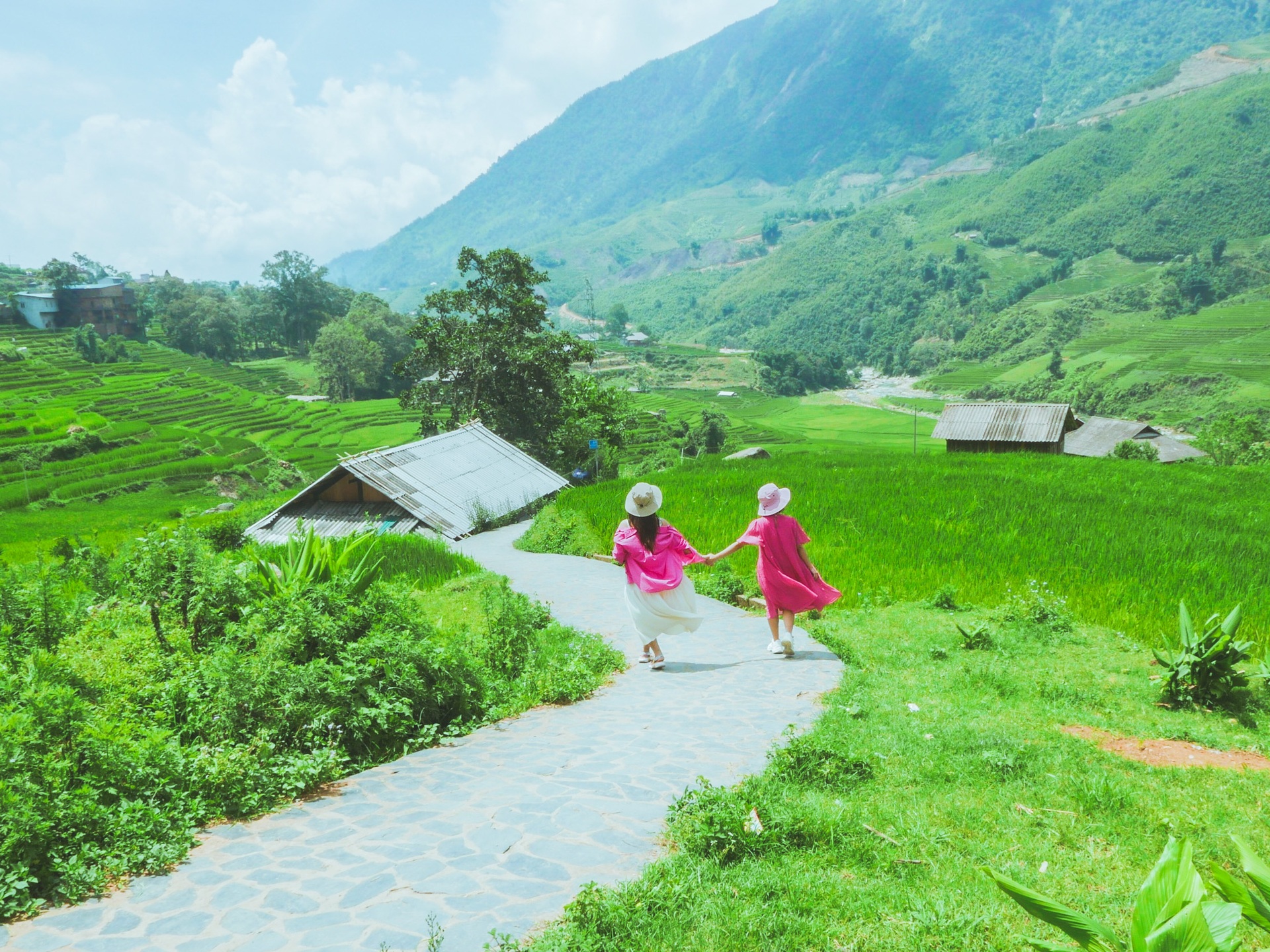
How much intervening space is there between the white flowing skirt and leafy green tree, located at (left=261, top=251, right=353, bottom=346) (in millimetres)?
104737

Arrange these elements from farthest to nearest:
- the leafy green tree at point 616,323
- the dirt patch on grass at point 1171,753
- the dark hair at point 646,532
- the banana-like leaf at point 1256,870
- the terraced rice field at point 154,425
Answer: the leafy green tree at point 616,323 → the terraced rice field at point 154,425 → the dark hair at point 646,532 → the dirt patch on grass at point 1171,753 → the banana-like leaf at point 1256,870

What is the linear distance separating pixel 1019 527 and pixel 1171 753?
30.3 ft

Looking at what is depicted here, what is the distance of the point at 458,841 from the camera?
13.9ft

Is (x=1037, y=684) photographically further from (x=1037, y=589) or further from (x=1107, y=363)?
Result: (x=1107, y=363)

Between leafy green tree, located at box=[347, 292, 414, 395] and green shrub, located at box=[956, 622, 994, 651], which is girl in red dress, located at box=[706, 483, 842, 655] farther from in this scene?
leafy green tree, located at box=[347, 292, 414, 395]

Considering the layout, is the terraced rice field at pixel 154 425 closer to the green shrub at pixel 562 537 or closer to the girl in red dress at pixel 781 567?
the green shrub at pixel 562 537

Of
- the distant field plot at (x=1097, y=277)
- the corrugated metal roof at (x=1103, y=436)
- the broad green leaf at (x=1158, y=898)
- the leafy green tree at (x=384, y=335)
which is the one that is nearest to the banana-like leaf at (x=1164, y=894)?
the broad green leaf at (x=1158, y=898)

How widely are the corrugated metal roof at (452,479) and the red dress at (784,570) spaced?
45.4 feet

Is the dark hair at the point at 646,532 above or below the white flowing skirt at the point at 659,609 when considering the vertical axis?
above

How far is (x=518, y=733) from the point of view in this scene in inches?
253

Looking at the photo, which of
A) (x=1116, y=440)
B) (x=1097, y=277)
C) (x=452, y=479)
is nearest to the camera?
(x=452, y=479)

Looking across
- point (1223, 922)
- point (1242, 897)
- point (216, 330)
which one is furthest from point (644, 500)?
point (216, 330)

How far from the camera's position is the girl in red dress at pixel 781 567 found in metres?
8.55

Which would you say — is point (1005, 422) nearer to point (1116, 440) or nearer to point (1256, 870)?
point (1116, 440)
